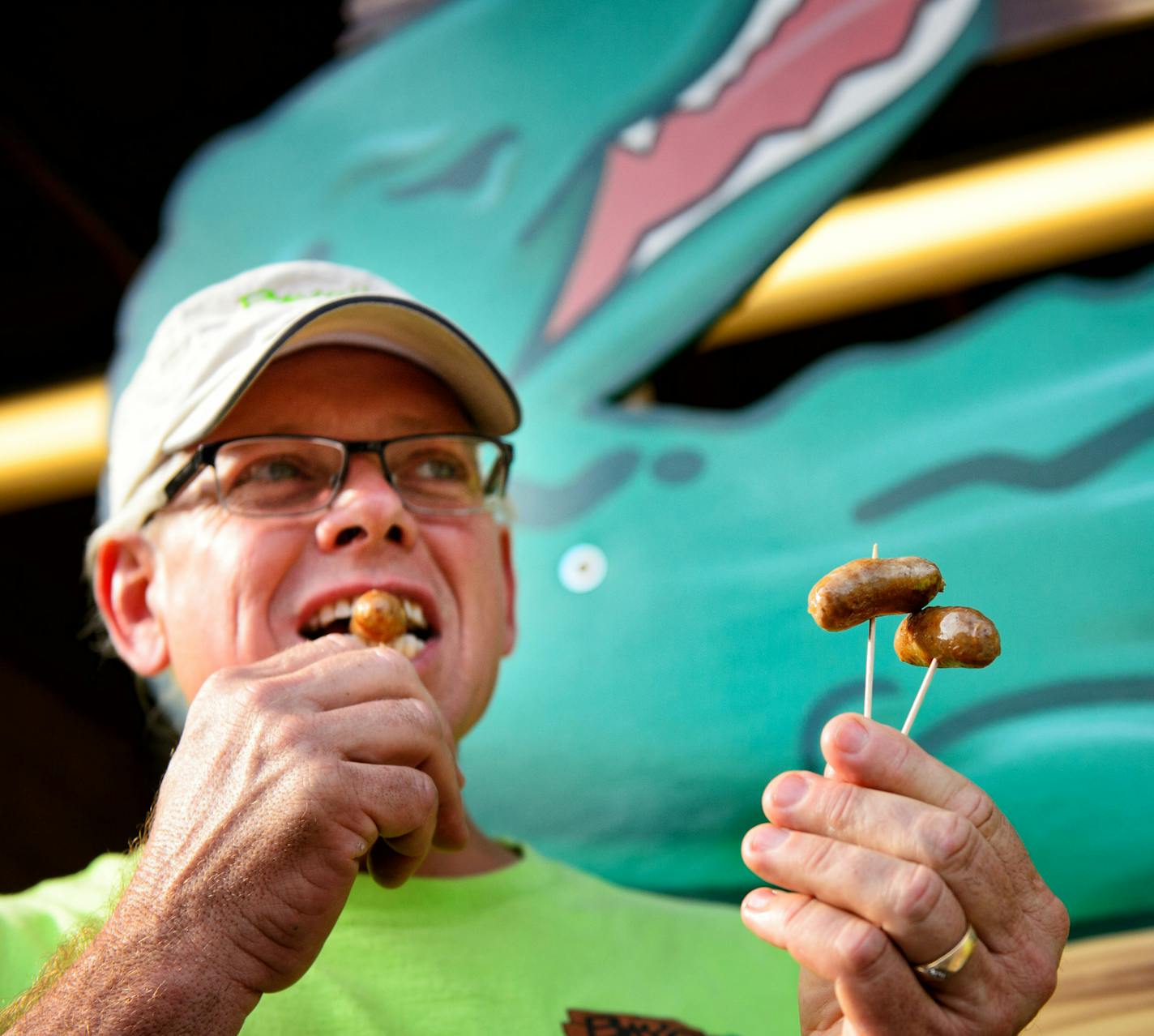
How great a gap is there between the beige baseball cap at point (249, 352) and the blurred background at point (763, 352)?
1.64 ft

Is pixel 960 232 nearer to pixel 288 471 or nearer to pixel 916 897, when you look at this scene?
pixel 288 471

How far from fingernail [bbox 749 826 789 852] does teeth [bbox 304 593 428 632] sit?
0.60m

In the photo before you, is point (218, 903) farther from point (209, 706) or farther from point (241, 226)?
point (241, 226)

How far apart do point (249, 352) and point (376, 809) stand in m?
0.71

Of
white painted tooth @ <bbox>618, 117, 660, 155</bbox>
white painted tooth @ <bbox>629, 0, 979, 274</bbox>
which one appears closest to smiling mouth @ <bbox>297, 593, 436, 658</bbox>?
white painted tooth @ <bbox>629, 0, 979, 274</bbox>

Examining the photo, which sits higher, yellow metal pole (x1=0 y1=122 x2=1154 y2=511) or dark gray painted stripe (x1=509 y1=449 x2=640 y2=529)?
yellow metal pole (x1=0 y1=122 x2=1154 y2=511)

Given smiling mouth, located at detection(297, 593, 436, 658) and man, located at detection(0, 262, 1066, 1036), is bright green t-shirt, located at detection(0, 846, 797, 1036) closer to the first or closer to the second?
man, located at detection(0, 262, 1066, 1036)

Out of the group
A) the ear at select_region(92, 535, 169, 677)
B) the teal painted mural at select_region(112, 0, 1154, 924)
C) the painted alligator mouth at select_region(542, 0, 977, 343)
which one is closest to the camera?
the ear at select_region(92, 535, 169, 677)

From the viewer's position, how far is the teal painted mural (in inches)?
69.7

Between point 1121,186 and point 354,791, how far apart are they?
1.64m

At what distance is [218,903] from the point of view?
3.29 ft

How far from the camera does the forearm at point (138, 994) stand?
951mm

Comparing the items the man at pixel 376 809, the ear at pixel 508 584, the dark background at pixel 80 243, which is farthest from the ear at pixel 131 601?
the dark background at pixel 80 243

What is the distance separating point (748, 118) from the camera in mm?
2141
